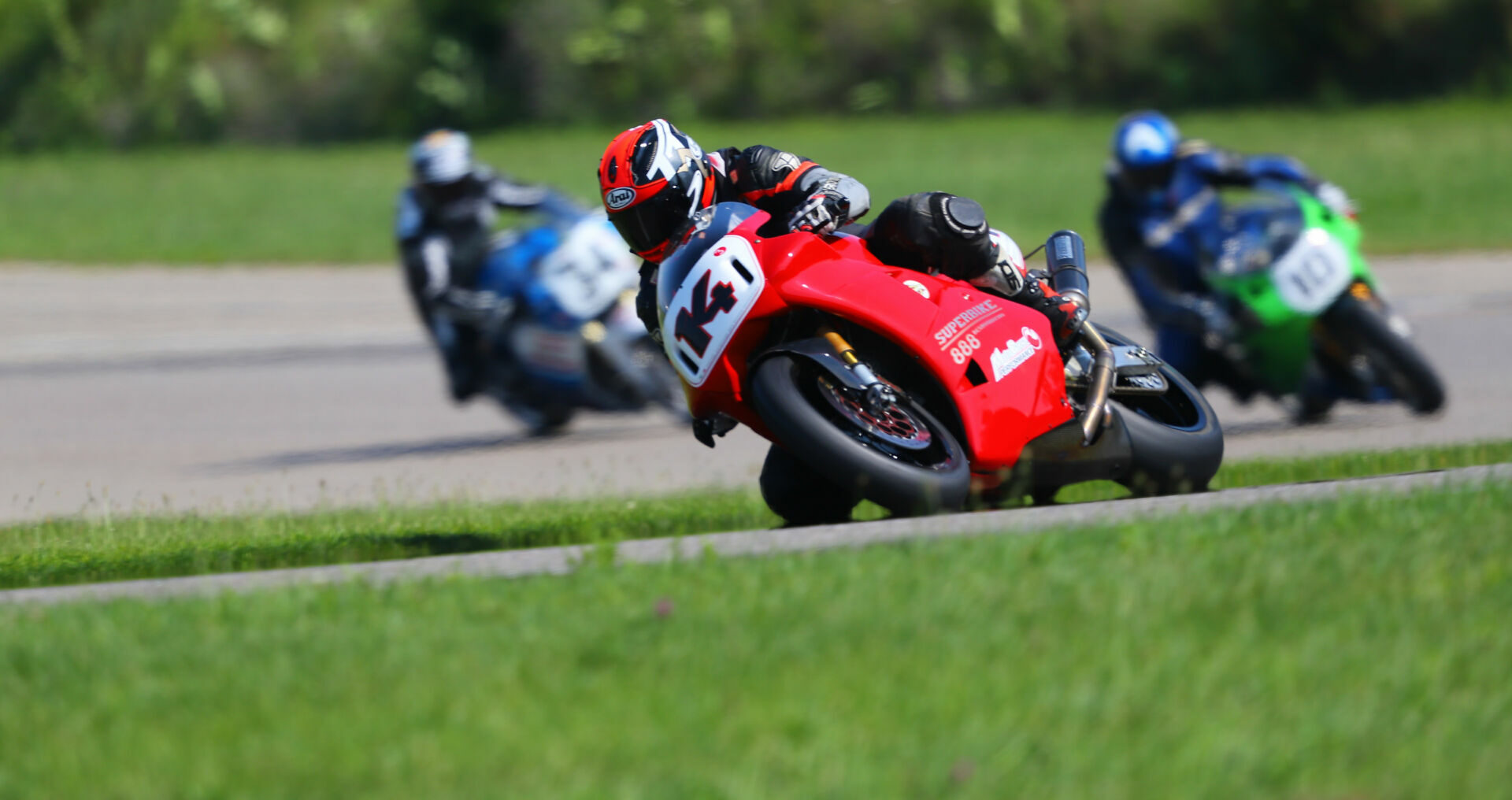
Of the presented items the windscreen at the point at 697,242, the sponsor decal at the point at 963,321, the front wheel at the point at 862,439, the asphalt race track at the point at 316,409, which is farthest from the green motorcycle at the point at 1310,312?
the windscreen at the point at 697,242

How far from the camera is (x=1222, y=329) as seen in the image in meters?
10.3

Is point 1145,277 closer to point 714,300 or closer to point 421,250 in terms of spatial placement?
point 421,250

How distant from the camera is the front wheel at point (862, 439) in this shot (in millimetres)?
5309

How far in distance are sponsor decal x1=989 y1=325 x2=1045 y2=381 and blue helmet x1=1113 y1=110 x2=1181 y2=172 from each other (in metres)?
5.24

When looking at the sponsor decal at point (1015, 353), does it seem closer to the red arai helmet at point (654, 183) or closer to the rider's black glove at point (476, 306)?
the red arai helmet at point (654, 183)

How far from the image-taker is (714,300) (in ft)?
18.6

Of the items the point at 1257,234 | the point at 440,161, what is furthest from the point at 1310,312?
the point at 440,161

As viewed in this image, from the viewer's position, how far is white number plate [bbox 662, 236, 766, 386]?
5.66 metres

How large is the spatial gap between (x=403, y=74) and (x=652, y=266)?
28307mm

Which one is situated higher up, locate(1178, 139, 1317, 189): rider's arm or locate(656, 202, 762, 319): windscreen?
locate(656, 202, 762, 319): windscreen

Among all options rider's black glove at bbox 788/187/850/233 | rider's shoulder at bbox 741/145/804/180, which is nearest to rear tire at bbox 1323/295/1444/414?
rider's shoulder at bbox 741/145/804/180

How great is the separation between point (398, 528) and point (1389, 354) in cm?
557

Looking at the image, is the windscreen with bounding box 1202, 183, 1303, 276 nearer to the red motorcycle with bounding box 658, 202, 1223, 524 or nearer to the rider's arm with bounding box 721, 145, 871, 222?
the red motorcycle with bounding box 658, 202, 1223, 524

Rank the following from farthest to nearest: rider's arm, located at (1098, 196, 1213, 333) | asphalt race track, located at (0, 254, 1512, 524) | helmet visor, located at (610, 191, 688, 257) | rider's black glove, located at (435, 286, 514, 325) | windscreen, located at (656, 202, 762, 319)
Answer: rider's black glove, located at (435, 286, 514, 325), rider's arm, located at (1098, 196, 1213, 333), asphalt race track, located at (0, 254, 1512, 524), helmet visor, located at (610, 191, 688, 257), windscreen, located at (656, 202, 762, 319)
